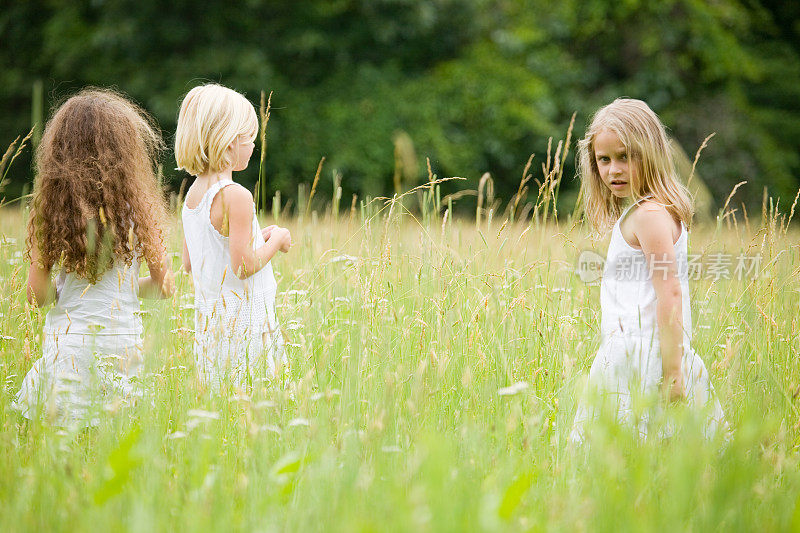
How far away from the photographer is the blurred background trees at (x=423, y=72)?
43.6ft

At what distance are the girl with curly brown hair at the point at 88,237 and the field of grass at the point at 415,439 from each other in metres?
0.18

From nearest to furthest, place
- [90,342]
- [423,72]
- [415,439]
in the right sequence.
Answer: [415,439]
[90,342]
[423,72]

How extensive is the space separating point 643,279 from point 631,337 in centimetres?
20

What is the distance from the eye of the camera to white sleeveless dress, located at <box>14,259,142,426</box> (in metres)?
2.58

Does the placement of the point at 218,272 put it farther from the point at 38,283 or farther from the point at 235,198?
the point at 38,283

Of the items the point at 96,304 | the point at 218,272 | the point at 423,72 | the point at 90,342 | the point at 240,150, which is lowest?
the point at 90,342

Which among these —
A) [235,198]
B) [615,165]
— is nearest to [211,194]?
[235,198]

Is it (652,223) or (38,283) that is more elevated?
(652,223)

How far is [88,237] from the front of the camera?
2.70 metres

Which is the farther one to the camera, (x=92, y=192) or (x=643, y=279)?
(x=92, y=192)

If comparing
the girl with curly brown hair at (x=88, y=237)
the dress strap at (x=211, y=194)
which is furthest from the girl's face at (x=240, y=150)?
the girl with curly brown hair at (x=88, y=237)

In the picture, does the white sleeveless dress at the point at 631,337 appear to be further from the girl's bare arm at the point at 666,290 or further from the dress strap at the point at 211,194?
the dress strap at the point at 211,194

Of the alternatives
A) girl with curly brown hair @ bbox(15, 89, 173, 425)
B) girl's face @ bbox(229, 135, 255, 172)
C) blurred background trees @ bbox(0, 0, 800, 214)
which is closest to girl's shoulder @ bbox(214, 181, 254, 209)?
girl's face @ bbox(229, 135, 255, 172)

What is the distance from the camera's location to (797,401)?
279 cm
